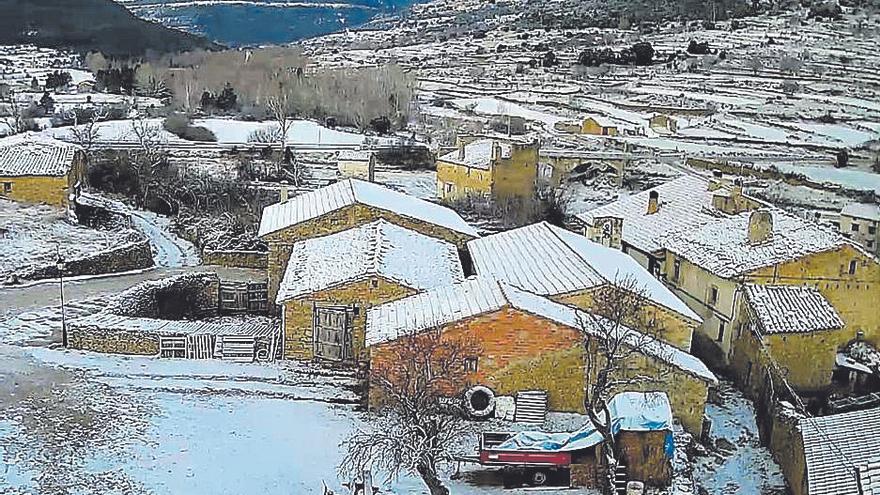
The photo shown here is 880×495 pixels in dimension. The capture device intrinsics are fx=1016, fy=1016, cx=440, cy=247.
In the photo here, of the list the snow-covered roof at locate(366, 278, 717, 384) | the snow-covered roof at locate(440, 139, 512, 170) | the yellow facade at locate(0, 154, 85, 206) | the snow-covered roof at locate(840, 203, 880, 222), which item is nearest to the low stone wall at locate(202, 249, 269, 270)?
the yellow facade at locate(0, 154, 85, 206)

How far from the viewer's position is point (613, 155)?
51.2 metres

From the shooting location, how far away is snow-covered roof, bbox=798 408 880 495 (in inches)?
612

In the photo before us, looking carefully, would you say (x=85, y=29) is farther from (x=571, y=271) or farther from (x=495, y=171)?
(x=571, y=271)

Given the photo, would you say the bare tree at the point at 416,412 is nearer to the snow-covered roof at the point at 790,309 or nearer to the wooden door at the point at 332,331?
the wooden door at the point at 332,331

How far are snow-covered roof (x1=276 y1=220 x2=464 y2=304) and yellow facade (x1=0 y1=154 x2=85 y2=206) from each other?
13191 millimetres

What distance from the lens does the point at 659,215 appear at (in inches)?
1212

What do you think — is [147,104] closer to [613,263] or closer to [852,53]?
[613,263]

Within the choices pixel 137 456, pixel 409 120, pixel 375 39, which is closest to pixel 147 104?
pixel 409 120

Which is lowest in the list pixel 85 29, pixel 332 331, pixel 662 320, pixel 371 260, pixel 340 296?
pixel 332 331

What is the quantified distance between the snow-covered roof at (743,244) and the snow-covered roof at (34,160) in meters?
21.2

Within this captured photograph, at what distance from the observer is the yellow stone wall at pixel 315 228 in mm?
26656

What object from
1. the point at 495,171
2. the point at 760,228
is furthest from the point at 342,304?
the point at 495,171

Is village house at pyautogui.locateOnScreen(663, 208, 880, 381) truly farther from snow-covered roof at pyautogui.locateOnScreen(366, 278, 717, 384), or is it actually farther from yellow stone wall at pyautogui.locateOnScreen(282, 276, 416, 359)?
yellow stone wall at pyautogui.locateOnScreen(282, 276, 416, 359)

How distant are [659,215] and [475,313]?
1407 cm
